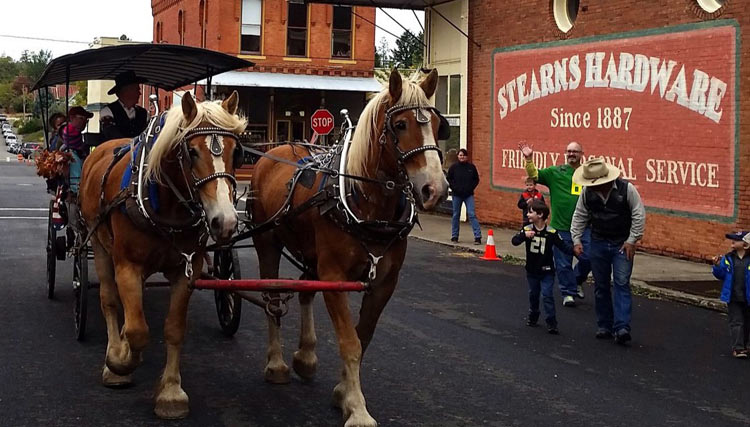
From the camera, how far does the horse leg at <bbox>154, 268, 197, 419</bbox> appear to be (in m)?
6.07

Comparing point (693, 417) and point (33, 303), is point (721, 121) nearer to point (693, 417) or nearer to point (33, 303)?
point (693, 417)

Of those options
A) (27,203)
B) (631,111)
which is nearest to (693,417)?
(631,111)

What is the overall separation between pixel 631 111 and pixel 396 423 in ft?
38.2

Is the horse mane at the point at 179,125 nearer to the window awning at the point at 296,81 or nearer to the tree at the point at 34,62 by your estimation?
the window awning at the point at 296,81

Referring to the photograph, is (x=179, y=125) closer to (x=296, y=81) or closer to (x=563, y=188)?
(x=563, y=188)

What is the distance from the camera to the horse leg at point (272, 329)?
7023 millimetres

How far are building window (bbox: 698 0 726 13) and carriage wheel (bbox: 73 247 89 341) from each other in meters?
10.9

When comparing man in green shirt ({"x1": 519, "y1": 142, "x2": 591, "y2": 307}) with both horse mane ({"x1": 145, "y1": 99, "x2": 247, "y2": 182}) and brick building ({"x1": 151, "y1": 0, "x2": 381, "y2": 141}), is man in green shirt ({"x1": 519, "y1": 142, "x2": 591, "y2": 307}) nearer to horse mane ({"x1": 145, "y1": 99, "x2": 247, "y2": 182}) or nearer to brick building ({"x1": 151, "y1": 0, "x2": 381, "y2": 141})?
horse mane ({"x1": 145, "y1": 99, "x2": 247, "y2": 182})

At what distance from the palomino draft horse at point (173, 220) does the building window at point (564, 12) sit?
44.2ft

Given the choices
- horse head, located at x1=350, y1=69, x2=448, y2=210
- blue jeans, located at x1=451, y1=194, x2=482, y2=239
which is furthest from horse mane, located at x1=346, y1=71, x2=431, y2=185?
blue jeans, located at x1=451, y1=194, x2=482, y2=239

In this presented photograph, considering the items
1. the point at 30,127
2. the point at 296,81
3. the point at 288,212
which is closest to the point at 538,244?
the point at 288,212

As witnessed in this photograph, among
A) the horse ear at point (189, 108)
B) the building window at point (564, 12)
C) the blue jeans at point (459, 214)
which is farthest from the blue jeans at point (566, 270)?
the building window at point (564, 12)

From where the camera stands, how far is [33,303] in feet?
33.7

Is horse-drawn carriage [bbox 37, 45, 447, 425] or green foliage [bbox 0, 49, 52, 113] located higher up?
green foliage [bbox 0, 49, 52, 113]
